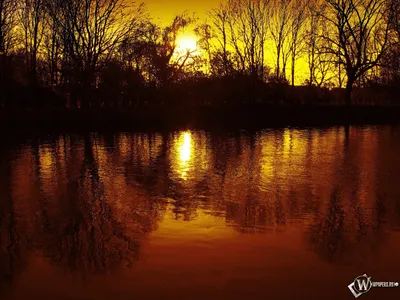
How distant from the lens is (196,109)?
42250mm

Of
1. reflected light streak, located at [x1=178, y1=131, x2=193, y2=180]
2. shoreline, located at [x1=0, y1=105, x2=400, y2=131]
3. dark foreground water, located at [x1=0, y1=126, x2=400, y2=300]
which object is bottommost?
dark foreground water, located at [x1=0, y1=126, x2=400, y2=300]

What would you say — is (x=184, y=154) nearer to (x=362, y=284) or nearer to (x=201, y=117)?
(x=362, y=284)

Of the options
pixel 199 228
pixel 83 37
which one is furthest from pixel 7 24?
pixel 199 228

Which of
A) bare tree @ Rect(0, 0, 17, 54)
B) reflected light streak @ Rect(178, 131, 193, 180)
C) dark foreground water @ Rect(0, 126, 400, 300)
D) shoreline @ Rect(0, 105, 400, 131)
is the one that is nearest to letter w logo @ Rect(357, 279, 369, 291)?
dark foreground water @ Rect(0, 126, 400, 300)

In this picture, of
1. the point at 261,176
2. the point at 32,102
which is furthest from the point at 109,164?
the point at 32,102

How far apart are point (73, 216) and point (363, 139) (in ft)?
58.5

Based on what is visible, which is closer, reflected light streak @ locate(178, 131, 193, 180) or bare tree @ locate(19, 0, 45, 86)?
reflected light streak @ locate(178, 131, 193, 180)

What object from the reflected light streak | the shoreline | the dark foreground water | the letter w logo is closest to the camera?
the letter w logo

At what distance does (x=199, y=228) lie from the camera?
7.53 metres

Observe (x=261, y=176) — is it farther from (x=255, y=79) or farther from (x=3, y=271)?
(x=255, y=79)

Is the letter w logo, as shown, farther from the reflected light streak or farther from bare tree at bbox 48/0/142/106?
bare tree at bbox 48/0/142/106

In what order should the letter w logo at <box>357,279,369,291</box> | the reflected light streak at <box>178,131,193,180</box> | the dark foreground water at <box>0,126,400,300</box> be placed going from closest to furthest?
the letter w logo at <box>357,279,369,291</box>
the dark foreground water at <box>0,126,400,300</box>
the reflected light streak at <box>178,131,193,180</box>

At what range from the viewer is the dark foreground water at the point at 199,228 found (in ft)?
17.9

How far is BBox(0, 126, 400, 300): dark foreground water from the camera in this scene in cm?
546
